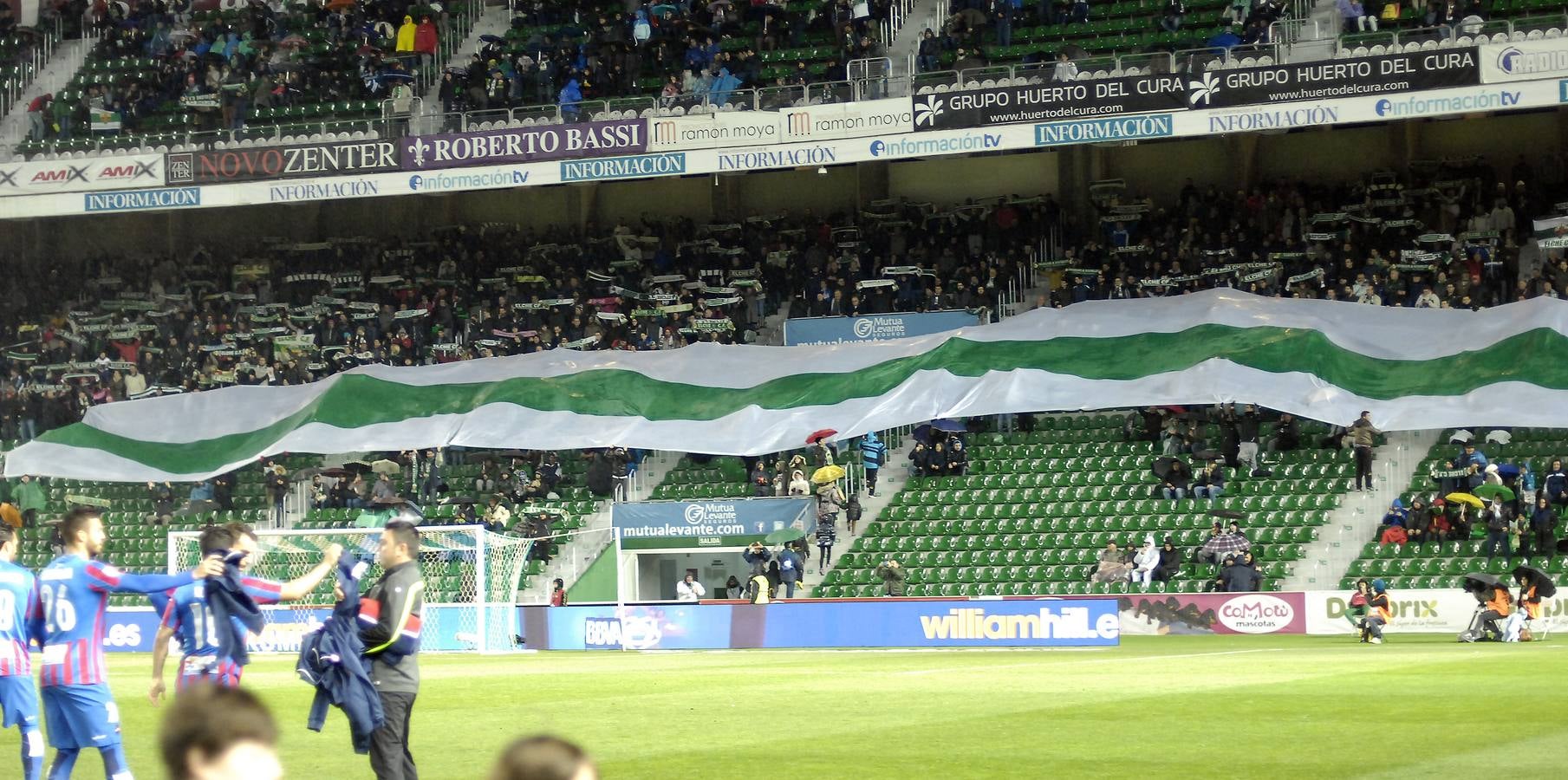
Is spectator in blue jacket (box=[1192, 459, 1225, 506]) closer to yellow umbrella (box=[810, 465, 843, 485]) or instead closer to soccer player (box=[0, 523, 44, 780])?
yellow umbrella (box=[810, 465, 843, 485])

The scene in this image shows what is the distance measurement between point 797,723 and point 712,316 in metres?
27.3

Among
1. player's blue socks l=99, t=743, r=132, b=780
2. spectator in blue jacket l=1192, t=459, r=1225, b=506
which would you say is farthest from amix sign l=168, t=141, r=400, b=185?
player's blue socks l=99, t=743, r=132, b=780

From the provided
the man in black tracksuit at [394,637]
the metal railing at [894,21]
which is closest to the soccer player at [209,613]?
the man in black tracksuit at [394,637]

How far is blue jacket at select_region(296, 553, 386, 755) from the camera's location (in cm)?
982

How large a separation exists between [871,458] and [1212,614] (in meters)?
8.32

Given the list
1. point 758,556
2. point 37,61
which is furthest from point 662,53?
point 37,61

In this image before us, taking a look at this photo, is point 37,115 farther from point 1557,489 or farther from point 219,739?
point 219,739

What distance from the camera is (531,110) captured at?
4050 centimetres

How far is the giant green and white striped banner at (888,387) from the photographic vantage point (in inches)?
1319

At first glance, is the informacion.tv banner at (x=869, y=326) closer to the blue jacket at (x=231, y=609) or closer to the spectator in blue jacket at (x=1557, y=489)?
the spectator in blue jacket at (x=1557, y=489)

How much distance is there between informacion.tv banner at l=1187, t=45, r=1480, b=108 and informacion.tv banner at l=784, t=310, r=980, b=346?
704 centimetres

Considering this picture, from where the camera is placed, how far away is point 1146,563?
104ft

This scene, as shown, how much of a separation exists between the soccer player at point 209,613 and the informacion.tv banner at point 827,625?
62.6ft

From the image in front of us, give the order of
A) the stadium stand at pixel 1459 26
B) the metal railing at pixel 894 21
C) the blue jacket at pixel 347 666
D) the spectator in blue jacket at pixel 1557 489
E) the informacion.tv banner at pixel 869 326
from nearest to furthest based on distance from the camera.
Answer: the blue jacket at pixel 347 666 < the spectator in blue jacket at pixel 1557 489 < the stadium stand at pixel 1459 26 < the informacion.tv banner at pixel 869 326 < the metal railing at pixel 894 21
